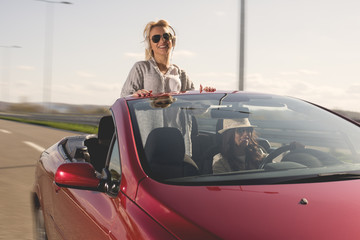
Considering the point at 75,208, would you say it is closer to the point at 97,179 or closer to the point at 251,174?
the point at 97,179

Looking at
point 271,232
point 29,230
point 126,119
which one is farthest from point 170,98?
point 29,230

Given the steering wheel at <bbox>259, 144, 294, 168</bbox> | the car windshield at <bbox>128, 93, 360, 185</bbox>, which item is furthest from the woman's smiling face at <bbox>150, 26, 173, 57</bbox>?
the steering wheel at <bbox>259, 144, 294, 168</bbox>

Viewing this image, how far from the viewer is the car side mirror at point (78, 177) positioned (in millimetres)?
2453

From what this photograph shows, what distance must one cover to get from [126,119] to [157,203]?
2.66 feet

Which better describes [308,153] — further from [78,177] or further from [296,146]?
[78,177]

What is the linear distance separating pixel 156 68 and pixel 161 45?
0.24 m

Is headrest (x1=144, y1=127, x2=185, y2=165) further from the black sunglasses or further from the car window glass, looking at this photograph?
the black sunglasses

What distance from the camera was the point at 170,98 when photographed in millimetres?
3258

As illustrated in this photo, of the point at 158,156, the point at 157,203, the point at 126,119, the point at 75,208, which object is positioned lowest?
the point at 75,208

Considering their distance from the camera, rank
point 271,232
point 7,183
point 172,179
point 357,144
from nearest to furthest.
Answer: point 271,232, point 172,179, point 357,144, point 7,183

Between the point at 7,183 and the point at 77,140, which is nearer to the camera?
the point at 77,140

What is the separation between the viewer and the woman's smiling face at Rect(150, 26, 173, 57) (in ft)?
15.9

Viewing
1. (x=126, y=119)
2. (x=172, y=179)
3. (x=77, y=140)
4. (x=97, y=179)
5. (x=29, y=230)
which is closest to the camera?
(x=172, y=179)

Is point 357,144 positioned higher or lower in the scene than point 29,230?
higher
